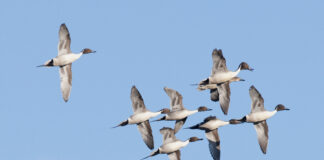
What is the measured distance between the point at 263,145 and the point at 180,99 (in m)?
6.44

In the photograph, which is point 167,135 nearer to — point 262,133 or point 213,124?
point 213,124

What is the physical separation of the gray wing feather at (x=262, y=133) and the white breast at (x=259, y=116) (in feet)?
2.84

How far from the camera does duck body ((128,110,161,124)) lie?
81312mm

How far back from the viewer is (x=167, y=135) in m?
83.8

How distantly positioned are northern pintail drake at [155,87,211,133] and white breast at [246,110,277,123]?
4.12 m

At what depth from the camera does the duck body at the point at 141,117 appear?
81312mm

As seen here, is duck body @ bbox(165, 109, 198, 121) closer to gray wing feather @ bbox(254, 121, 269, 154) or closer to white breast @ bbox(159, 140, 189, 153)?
white breast @ bbox(159, 140, 189, 153)

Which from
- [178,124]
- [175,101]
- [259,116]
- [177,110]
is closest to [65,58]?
[175,101]

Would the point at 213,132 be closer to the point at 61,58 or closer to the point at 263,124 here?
the point at 263,124

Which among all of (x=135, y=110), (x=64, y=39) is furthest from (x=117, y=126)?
(x=64, y=39)

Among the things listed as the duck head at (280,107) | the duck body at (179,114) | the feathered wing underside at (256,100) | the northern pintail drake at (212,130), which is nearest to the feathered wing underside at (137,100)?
the duck body at (179,114)

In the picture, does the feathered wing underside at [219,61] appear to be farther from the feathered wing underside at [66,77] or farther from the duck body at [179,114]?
the feathered wing underside at [66,77]

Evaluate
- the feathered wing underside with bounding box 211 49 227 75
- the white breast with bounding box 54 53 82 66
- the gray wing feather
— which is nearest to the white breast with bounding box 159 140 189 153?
the gray wing feather

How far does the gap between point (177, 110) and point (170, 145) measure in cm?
237
